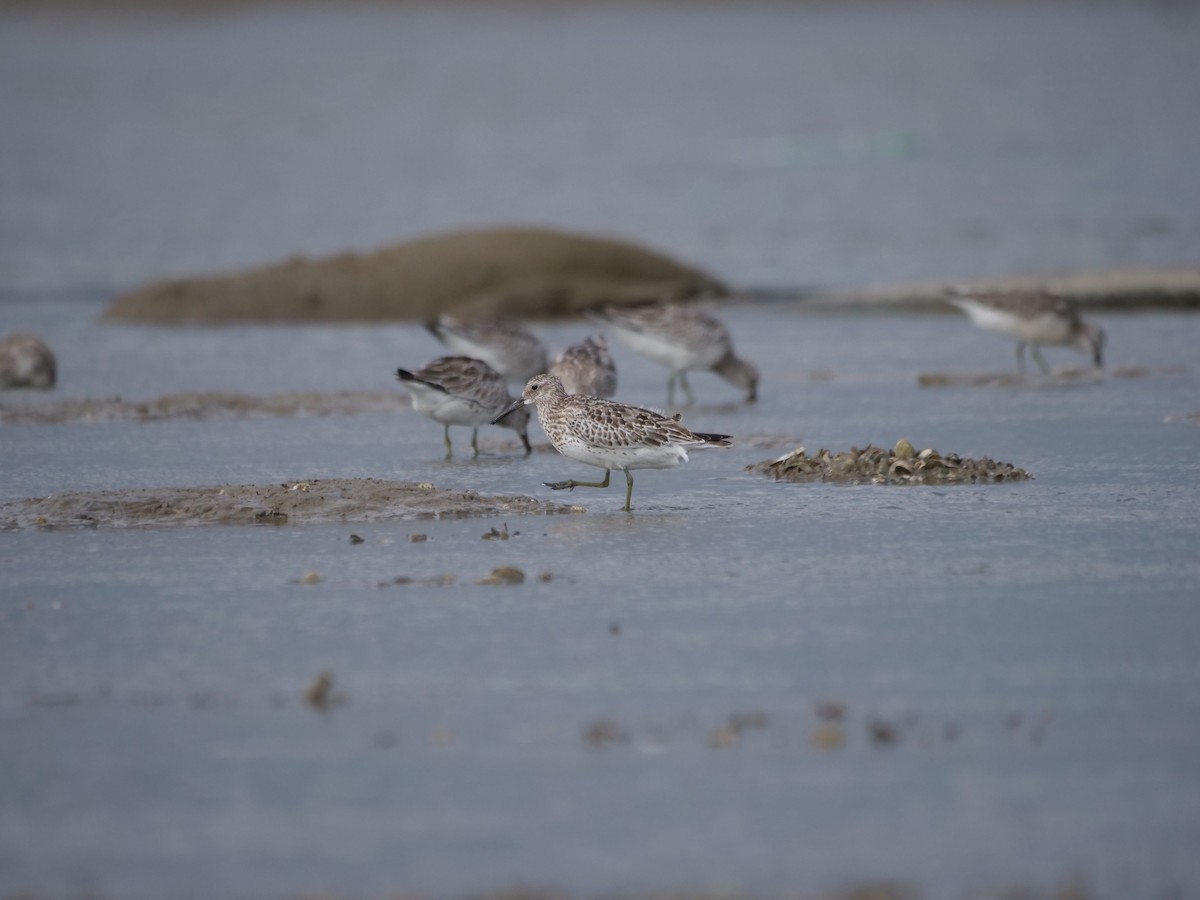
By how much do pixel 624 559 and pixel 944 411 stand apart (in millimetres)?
4795

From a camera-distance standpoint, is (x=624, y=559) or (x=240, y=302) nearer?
(x=624, y=559)

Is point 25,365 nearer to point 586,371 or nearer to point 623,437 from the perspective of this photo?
point 586,371

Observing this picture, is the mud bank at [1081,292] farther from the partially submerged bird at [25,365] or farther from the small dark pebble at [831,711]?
the small dark pebble at [831,711]

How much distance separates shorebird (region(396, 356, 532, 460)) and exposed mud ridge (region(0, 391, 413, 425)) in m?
1.89

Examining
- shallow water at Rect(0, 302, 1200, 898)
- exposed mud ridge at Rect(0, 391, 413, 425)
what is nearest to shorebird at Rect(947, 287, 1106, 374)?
shallow water at Rect(0, 302, 1200, 898)

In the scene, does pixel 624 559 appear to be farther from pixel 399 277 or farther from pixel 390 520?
pixel 399 277

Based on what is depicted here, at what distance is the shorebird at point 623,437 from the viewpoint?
9531 mm

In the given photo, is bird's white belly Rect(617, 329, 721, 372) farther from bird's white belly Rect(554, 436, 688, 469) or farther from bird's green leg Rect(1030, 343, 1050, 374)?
bird's white belly Rect(554, 436, 688, 469)

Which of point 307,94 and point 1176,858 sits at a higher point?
point 307,94

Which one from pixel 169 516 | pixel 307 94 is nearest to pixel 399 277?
pixel 169 516

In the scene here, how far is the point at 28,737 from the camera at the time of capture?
6.20 m

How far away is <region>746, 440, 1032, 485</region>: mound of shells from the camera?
1014cm

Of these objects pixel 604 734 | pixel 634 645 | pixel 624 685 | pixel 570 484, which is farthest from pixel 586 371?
pixel 604 734

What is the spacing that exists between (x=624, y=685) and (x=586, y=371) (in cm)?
548
